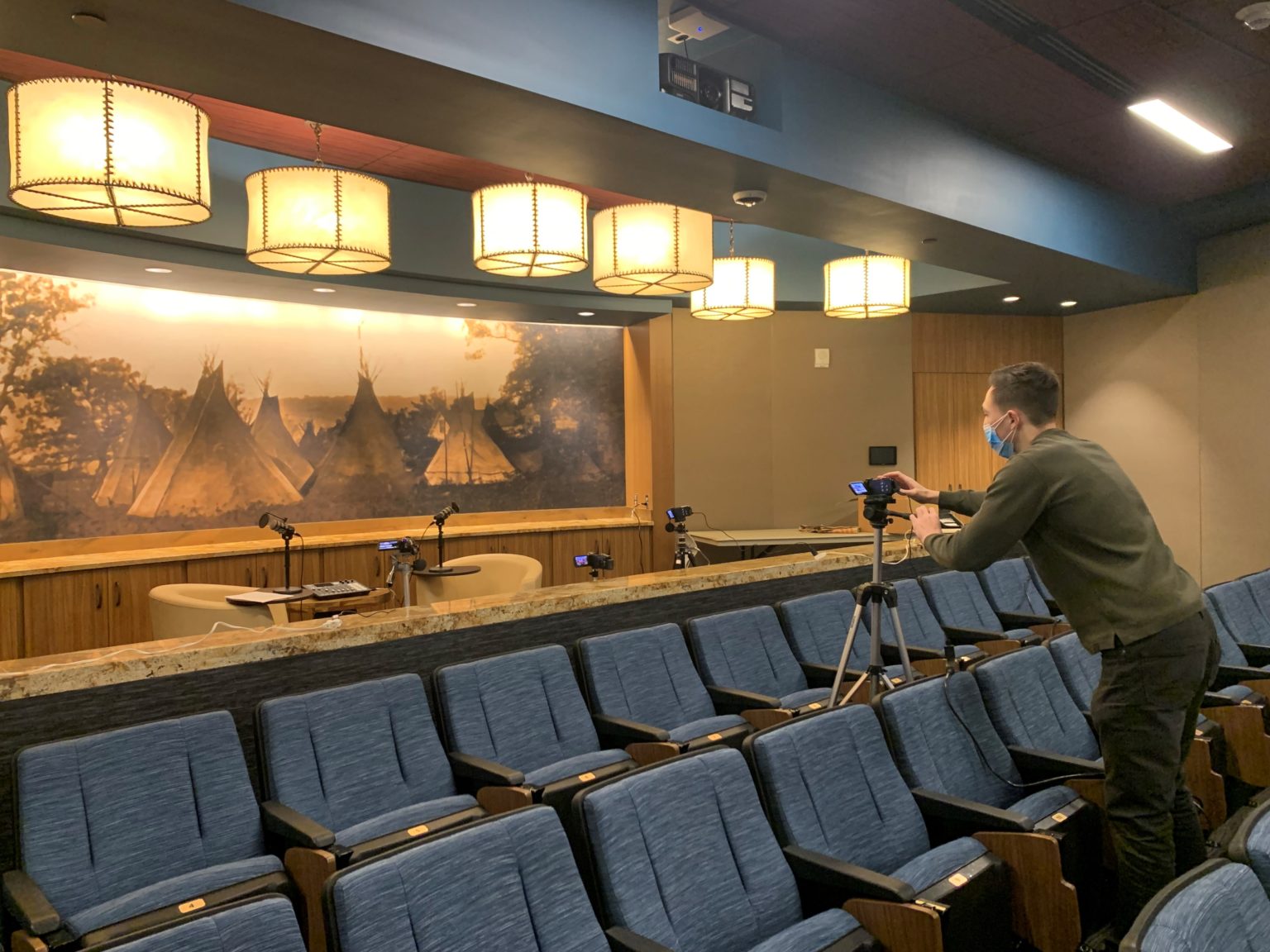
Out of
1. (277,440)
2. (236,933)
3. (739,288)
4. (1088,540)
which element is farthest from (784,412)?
(236,933)

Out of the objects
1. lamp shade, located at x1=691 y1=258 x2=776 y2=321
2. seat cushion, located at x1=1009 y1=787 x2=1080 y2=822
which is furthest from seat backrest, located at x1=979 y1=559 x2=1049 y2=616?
seat cushion, located at x1=1009 y1=787 x2=1080 y2=822

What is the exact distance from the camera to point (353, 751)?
2795mm

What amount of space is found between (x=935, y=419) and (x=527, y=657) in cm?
681

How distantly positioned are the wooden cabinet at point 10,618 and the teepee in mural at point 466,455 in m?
3.23

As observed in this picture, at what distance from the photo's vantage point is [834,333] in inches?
345

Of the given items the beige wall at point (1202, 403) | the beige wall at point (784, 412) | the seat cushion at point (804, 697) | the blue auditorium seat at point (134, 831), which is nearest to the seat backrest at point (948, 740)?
the seat cushion at point (804, 697)

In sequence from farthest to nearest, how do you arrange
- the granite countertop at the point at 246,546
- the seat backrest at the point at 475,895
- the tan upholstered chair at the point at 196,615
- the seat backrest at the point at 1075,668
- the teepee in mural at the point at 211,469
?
the teepee in mural at the point at 211,469
the granite countertop at the point at 246,546
the tan upholstered chair at the point at 196,615
the seat backrest at the point at 1075,668
the seat backrest at the point at 475,895

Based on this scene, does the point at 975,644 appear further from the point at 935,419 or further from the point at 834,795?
the point at 935,419

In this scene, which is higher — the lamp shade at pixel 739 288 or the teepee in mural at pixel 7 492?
the lamp shade at pixel 739 288

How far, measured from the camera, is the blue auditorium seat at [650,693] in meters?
3.28

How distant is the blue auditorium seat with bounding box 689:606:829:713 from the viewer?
3.73m

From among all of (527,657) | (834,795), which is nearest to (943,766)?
(834,795)

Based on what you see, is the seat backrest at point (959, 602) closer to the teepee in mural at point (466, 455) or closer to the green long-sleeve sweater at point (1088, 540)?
the green long-sleeve sweater at point (1088, 540)

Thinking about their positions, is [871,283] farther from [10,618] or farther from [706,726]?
[10,618]
